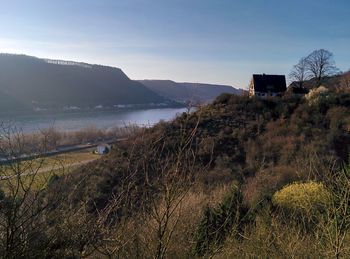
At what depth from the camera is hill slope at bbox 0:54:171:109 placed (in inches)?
2432

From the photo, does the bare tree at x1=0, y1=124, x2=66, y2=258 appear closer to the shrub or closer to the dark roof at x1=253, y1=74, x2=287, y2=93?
the shrub

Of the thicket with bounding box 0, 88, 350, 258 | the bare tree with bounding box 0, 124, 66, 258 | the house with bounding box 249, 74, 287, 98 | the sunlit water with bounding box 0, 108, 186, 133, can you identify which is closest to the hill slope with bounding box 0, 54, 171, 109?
the sunlit water with bounding box 0, 108, 186, 133

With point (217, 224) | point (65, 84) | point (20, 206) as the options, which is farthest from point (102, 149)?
point (65, 84)

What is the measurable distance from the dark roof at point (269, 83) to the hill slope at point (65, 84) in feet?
76.1

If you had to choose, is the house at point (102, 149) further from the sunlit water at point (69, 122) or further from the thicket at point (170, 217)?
the thicket at point (170, 217)

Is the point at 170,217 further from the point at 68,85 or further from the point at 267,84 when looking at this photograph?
the point at 68,85

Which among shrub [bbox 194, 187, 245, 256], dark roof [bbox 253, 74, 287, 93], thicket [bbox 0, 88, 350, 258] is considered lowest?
shrub [bbox 194, 187, 245, 256]

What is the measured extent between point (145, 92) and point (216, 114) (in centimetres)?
6192

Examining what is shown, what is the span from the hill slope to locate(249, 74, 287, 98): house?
23.1 m

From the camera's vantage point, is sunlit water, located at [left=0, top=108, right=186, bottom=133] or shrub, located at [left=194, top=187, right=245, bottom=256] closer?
shrub, located at [left=194, top=187, right=245, bottom=256]

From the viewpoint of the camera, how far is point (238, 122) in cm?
2662

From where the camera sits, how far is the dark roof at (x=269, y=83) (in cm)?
3741

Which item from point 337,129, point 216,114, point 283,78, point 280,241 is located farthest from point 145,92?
point 280,241

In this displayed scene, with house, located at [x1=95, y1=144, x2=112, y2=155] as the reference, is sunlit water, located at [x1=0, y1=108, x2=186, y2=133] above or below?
above
